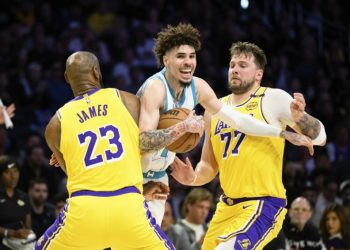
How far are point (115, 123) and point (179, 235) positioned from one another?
3975 millimetres

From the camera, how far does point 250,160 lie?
268 inches

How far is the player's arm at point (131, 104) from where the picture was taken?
5812 mm

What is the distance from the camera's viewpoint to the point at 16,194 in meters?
9.57

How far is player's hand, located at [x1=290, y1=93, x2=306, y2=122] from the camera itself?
662 cm

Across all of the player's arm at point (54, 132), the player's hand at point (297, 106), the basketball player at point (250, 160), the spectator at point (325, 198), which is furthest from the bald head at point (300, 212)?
the player's arm at point (54, 132)

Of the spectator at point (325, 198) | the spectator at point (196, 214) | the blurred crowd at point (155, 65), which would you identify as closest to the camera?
the spectator at point (196, 214)

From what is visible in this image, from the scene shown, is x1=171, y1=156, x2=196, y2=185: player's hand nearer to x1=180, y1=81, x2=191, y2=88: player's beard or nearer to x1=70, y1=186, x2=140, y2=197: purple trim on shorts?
x1=180, y1=81, x2=191, y2=88: player's beard

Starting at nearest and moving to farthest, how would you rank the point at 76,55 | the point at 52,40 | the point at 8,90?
the point at 76,55 → the point at 8,90 → the point at 52,40

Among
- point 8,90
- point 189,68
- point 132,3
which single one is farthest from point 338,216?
point 132,3

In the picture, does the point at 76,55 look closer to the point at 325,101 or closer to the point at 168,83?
the point at 168,83

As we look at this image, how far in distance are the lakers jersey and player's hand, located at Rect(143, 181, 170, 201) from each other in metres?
0.14

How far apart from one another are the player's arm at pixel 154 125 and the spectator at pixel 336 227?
14.8 feet

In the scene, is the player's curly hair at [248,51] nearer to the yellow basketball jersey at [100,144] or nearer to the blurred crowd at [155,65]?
the yellow basketball jersey at [100,144]

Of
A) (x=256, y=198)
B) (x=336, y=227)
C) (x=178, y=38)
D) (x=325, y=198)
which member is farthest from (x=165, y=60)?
(x=325, y=198)
